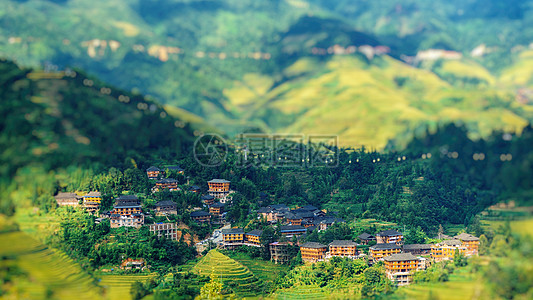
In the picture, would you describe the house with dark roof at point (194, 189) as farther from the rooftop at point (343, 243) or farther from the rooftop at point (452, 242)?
the rooftop at point (452, 242)

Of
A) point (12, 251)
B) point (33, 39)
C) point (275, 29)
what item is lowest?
point (12, 251)

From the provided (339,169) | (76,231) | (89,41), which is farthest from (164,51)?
(76,231)

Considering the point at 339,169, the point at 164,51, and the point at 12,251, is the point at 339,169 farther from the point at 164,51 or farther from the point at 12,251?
the point at 164,51

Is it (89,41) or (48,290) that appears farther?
(89,41)

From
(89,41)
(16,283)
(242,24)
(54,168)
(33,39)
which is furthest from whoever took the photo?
(242,24)

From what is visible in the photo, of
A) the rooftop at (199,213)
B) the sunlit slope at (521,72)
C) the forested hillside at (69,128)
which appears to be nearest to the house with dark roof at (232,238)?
the rooftop at (199,213)
